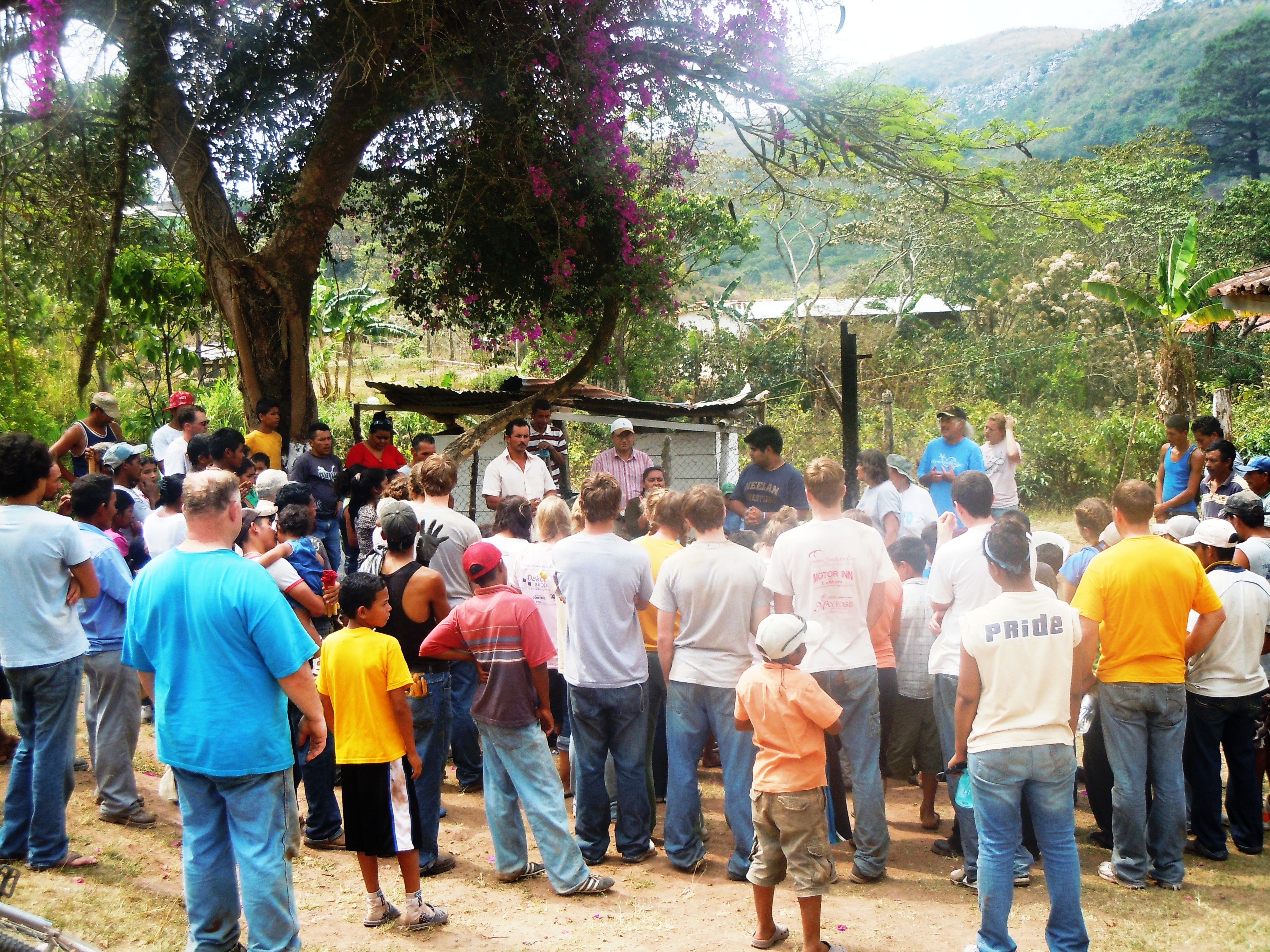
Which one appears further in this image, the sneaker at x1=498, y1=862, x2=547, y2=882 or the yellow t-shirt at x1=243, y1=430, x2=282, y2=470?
the yellow t-shirt at x1=243, y1=430, x2=282, y2=470

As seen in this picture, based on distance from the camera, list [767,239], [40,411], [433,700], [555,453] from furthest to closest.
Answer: [767,239]
[40,411]
[555,453]
[433,700]

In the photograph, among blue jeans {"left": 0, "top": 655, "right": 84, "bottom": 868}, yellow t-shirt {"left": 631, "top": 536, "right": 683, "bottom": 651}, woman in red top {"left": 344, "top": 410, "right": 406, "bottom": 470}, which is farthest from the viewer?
woman in red top {"left": 344, "top": 410, "right": 406, "bottom": 470}

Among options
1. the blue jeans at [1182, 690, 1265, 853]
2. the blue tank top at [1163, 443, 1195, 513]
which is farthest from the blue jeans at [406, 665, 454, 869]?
the blue tank top at [1163, 443, 1195, 513]

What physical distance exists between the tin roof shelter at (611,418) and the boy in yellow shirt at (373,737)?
19.6 ft

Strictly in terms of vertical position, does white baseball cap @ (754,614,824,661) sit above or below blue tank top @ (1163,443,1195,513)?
below

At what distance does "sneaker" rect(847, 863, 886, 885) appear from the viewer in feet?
15.5

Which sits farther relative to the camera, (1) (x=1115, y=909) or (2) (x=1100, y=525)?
(2) (x=1100, y=525)

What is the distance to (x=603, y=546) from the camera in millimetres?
4820

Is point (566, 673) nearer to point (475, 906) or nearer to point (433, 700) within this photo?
point (433, 700)

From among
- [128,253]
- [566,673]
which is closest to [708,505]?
[566,673]

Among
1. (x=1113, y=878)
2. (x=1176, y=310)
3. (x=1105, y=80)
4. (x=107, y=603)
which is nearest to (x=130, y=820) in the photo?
(x=107, y=603)

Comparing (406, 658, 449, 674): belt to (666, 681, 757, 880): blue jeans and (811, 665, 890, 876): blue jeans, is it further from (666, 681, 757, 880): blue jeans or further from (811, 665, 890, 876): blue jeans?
(811, 665, 890, 876): blue jeans

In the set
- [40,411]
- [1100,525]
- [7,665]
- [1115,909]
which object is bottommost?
[1115,909]

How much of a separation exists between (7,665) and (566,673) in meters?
2.49
